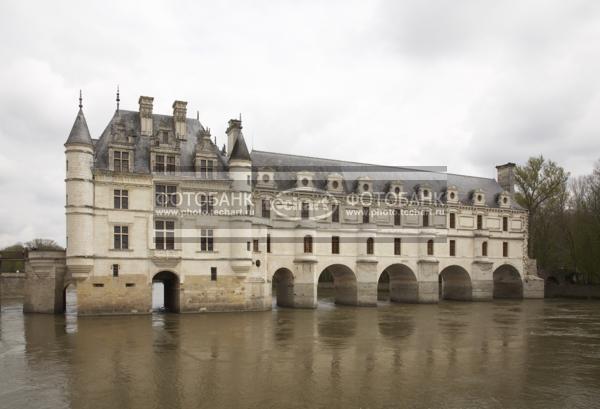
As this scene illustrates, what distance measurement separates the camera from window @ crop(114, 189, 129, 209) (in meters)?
29.8

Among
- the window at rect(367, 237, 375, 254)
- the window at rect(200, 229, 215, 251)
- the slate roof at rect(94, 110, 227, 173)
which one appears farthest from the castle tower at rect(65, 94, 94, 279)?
the window at rect(367, 237, 375, 254)

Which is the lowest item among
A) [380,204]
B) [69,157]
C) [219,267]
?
[219,267]

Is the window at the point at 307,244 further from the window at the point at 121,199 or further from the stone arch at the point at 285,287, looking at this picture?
the window at the point at 121,199

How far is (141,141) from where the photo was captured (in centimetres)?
3181

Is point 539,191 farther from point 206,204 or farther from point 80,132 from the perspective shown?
point 80,132

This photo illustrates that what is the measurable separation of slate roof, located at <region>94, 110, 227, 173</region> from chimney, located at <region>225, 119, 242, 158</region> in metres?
1.44

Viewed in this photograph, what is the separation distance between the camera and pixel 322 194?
36875 millimetres

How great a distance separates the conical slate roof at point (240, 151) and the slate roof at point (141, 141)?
119cm

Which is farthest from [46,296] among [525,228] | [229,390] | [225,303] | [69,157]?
[525,228]

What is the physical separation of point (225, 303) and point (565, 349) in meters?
18.6

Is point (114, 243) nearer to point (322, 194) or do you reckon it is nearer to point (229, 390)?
point (322, 194)

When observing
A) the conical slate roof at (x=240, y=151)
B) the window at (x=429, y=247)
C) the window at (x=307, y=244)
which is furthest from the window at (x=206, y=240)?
the window at (x=429, y=247)

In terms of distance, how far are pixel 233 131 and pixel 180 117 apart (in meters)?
3.60

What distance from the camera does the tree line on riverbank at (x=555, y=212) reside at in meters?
49.3
